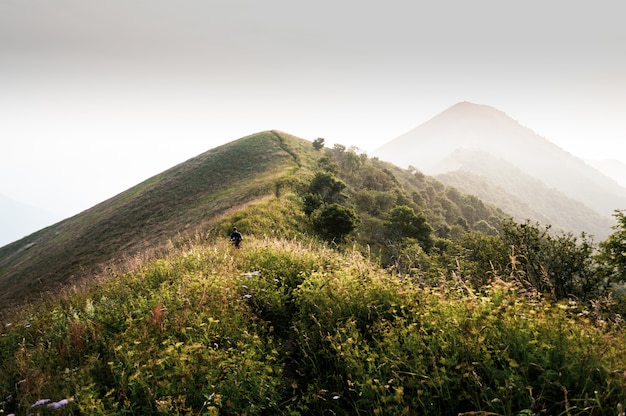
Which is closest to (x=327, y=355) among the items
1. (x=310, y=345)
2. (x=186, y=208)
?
(x=310, y=345)

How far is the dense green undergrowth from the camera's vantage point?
3260mm

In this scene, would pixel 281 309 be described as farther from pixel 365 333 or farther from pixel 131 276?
pixel 131 276

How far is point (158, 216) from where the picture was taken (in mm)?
39062

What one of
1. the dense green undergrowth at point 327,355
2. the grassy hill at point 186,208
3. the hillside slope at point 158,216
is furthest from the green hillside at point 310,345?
the hillside slope at point 158,216

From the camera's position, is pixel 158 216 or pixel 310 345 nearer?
pixel 310 345

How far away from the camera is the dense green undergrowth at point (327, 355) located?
3260mm

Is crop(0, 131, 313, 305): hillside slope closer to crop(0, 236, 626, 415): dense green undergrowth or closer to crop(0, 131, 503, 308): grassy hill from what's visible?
crop(0, 131, 503, 308): grassy hill

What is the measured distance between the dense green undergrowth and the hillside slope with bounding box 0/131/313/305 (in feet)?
56.3

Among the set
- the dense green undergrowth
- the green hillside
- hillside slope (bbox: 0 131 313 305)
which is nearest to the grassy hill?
hillside slope (bbox: 0 131 313 305)

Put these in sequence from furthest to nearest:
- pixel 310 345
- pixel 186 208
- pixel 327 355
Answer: pixel 186 208 < pixel 310 345 < pixel 327 355

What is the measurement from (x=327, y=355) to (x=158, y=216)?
4000 cm

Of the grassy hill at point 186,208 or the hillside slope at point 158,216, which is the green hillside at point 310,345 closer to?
the grassy hill at point 186,208

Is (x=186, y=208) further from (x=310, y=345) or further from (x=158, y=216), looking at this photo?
(x=310, y=345)

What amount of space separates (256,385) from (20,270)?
53.5 metres
